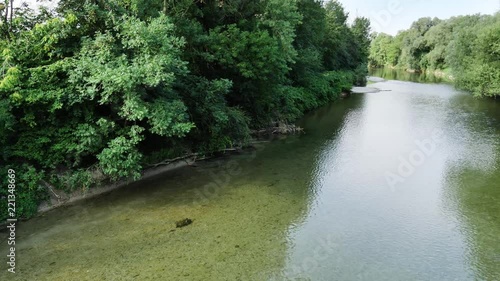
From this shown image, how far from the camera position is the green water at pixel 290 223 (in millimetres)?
8930

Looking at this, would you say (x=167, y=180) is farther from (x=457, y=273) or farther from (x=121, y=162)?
(x=457, y=273)

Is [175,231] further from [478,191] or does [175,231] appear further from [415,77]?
[415,77]

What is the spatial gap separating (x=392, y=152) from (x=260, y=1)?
1083 cm

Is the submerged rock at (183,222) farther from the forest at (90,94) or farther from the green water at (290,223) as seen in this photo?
the forest at (90,94)

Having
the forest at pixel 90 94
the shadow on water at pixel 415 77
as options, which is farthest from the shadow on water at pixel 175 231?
the shadow on water at pixel 415 77

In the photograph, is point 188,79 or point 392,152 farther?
point 392,152

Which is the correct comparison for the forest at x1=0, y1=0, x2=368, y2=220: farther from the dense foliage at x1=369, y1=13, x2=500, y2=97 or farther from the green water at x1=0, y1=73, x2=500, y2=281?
the dense foliage at x1=369, y1=13, x2=500, y2=97

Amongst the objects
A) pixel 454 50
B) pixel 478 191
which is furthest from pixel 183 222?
pixel 454 50

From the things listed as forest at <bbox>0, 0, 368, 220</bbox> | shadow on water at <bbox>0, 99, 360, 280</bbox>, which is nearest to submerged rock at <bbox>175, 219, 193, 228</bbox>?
shadow on water at <bbox>0, 99, 360, 280</bbox>

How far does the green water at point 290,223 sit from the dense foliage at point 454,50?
22.4 m

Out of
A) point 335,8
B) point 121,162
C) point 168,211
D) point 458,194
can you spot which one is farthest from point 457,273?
point 335,8

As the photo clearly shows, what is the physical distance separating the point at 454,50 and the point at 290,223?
4756cm

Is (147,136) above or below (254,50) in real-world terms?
below

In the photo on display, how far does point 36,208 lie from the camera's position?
10.9 meters
